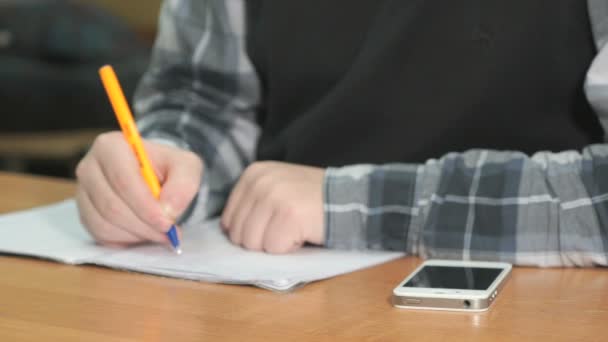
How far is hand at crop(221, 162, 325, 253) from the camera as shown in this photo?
0.83 meters

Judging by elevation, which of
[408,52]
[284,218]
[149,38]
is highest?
[408,52]

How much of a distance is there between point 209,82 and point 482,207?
16.6 inches

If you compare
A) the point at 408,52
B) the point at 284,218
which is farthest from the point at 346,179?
the point at 408,52

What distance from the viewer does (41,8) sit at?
3693mm

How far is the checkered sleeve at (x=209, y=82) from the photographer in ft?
3.59

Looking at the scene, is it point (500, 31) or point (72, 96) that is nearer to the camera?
point (500, 31)

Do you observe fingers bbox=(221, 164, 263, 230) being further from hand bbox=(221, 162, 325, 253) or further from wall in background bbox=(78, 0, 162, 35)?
wall in background bbox=(78, 0, 162, 35)

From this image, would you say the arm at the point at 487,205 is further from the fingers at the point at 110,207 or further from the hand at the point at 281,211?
the fingers at the point at 110,207

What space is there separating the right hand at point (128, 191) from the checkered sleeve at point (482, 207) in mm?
130

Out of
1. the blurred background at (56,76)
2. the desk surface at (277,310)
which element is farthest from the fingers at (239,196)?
the blurred background at (56,76)

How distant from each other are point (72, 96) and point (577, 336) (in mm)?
2912

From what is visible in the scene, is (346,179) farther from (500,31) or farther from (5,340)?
(5,340)

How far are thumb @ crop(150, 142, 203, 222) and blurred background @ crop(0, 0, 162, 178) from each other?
2372 mm

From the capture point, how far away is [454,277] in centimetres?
72
